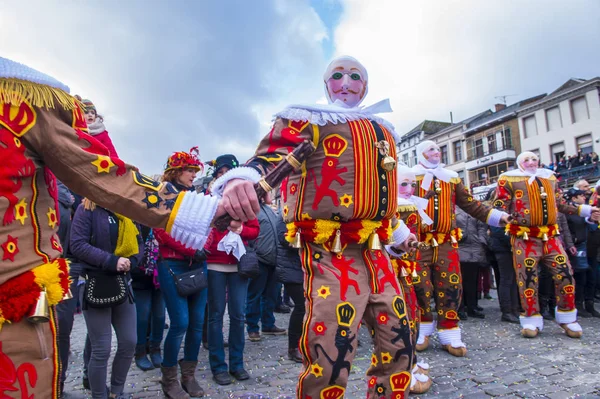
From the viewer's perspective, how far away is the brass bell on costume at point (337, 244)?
262 centimetres

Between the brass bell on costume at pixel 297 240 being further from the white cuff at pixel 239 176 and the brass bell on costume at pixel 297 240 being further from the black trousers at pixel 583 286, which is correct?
the black trousers at pixel 583 286

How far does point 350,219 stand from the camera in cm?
266

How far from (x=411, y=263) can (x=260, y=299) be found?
239 cm

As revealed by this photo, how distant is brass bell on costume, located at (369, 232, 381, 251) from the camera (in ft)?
8.81

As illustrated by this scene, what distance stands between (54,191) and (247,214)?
759mm

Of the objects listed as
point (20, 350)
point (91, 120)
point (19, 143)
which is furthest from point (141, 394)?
point (19, 143)

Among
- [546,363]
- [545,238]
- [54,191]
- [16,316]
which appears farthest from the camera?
[545,238]

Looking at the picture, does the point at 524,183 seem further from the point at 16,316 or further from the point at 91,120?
the point at 16,316

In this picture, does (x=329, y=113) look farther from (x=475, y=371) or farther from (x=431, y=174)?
(x=475, y=371)

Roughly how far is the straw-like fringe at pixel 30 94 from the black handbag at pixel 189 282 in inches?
92.2

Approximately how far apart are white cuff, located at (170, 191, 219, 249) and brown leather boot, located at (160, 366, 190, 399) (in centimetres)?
253

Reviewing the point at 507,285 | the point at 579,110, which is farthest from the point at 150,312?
the point at 579,110

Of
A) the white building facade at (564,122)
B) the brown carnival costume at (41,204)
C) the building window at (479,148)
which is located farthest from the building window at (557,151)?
the brown carnival costume at (41,204)

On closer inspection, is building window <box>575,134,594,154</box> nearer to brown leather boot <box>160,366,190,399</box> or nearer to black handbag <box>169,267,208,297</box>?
black handbag <box>169,267,208,297</box>
